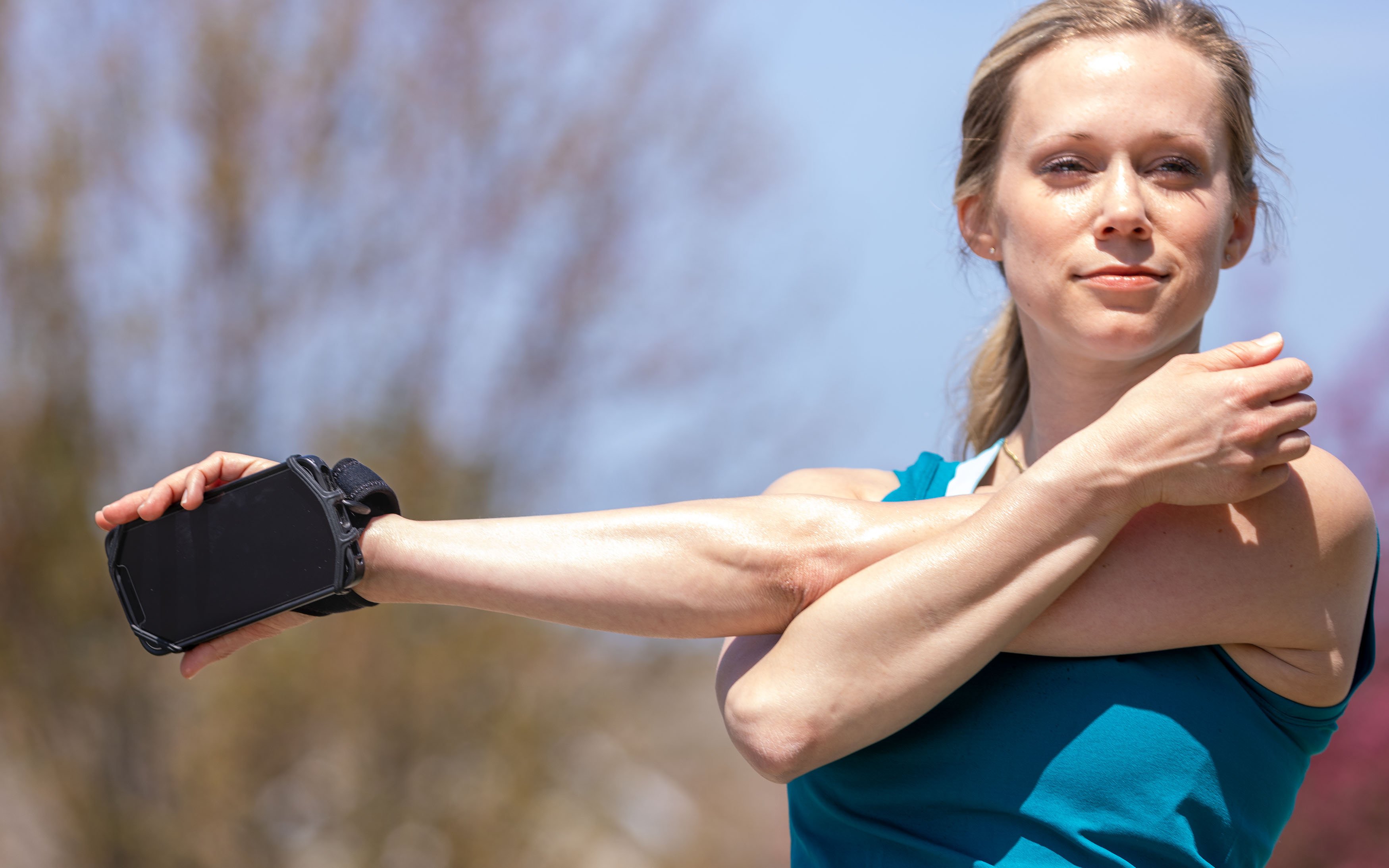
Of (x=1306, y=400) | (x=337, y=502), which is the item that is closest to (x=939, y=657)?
(x=1306, y=400)

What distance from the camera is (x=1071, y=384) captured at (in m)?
1.45

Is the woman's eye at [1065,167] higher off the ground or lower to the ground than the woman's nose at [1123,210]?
higher

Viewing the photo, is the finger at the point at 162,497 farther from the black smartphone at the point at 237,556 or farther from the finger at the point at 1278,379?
the finger at the point at 1278,379

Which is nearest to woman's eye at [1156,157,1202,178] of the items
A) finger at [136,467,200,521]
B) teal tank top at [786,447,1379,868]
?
teal tank top at [786,447,1379,868]

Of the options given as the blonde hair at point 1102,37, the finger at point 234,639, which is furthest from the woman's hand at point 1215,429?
the finger at point 234,639

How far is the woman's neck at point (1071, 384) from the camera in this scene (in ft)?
4.58

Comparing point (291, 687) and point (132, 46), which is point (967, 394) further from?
point (132, 46)

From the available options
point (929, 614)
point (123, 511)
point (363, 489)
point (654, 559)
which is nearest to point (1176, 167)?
point (929, 614)

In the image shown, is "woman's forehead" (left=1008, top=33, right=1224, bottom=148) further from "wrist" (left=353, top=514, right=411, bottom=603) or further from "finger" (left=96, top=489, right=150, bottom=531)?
"finger" (left=96, top=489, right=150, bottom=531)

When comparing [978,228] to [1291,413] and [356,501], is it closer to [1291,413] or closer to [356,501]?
[1291,413]

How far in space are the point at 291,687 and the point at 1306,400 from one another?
4719 millimetres

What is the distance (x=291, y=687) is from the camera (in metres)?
5.04

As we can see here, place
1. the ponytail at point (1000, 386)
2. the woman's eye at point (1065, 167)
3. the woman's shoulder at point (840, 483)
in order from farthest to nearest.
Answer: the ponytail at point (1000, 386), the woman's shoulder at point (840, 483), the woman's eye at point (1065, 167)

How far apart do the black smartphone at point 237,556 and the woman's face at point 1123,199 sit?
84 centimetres
